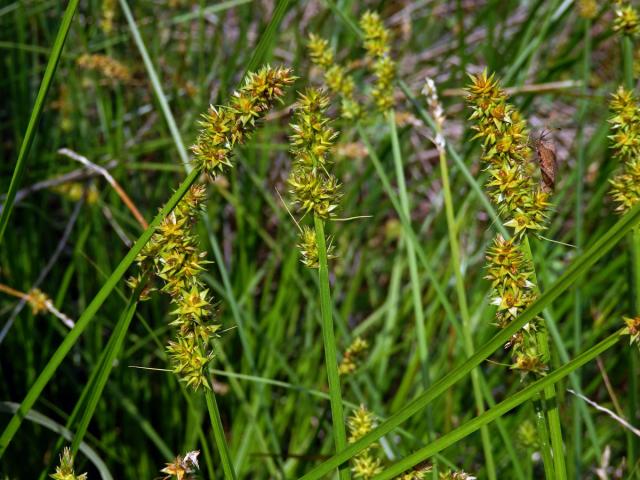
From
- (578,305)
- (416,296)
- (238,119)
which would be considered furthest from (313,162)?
(578,305)

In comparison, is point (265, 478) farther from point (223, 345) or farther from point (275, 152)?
point (275, 152)

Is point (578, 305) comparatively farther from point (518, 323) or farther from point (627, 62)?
point (518, 323)

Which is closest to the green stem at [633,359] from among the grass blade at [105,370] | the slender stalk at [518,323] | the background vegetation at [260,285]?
the background vegetation at [260,285]

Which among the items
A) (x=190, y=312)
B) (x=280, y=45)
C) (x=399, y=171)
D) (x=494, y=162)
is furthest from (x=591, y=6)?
(x=280, y=45)

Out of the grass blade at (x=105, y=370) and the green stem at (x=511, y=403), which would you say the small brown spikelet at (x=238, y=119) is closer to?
the grass blade at (x=105, y=370)

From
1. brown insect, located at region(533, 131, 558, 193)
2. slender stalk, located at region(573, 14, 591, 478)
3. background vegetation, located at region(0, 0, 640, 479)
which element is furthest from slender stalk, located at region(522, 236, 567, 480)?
background vegetation, located at region(0, 0, 640, 479)

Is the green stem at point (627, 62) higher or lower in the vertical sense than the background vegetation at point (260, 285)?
higher
